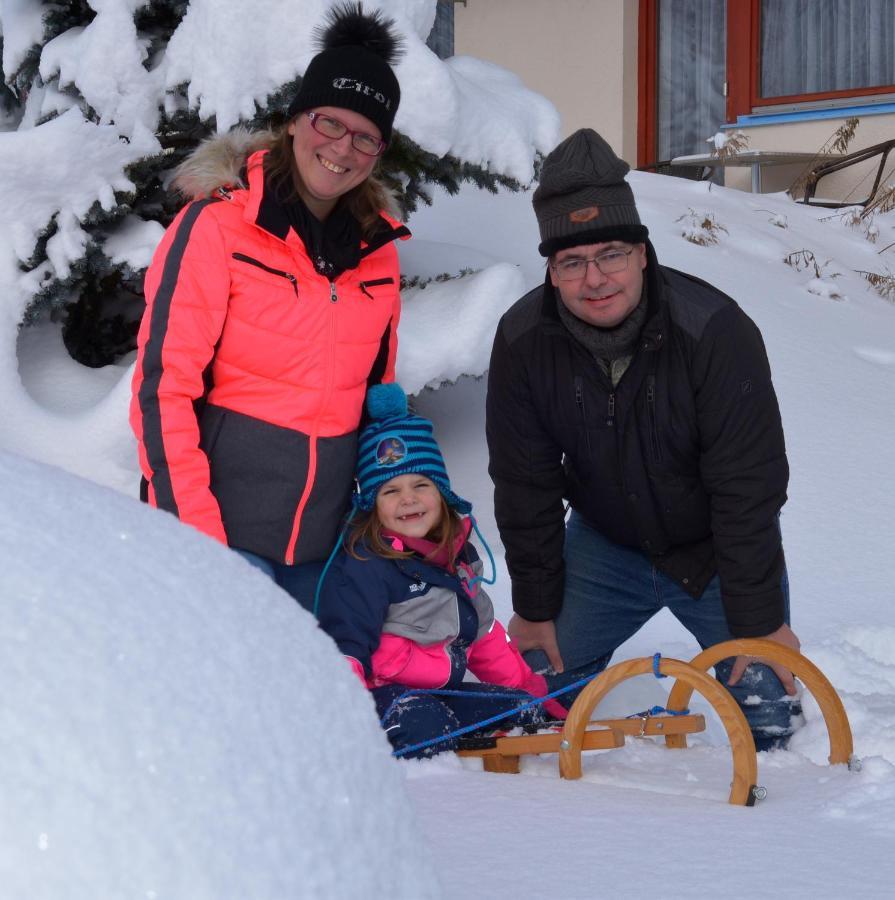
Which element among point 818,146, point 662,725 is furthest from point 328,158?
point 818,146

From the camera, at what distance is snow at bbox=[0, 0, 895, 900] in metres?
0.71

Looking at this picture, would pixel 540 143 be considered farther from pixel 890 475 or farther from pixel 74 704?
pixel 74 704

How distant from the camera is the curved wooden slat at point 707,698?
180 cm

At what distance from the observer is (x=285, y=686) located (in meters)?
0.83

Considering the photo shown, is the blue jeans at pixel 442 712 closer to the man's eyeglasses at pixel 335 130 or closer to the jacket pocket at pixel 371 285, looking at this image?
the jacket pocket at pixel 371 285

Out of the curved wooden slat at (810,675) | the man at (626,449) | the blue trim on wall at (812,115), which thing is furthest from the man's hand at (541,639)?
the blue trim on wall at (812,115)

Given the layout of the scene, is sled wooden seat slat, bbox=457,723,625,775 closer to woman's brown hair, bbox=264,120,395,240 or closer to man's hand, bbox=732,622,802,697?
man's hand, bbox=732,622,802,697

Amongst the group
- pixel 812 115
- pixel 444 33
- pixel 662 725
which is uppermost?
pixel 444 33

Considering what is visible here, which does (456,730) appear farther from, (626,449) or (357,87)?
(357,87)

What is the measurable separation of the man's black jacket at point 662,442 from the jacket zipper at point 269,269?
1.86ft

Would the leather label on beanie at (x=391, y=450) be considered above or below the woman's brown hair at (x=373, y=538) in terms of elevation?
above

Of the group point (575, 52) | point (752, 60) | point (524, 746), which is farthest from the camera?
point (575, 52)

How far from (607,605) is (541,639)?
0.20 meters

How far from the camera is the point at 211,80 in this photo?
3770mm
